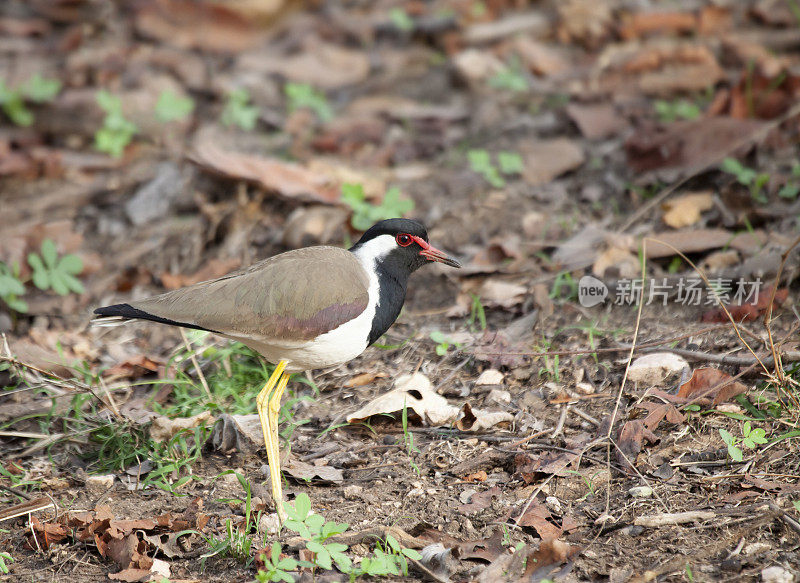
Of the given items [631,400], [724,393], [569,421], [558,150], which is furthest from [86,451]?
[558,150]

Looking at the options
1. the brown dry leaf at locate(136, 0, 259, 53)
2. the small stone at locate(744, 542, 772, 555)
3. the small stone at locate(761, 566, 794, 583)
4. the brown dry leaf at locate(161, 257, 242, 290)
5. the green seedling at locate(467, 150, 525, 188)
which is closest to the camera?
the small stone at locate(761, 566, 794, 583)

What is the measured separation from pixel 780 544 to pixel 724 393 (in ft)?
3.05

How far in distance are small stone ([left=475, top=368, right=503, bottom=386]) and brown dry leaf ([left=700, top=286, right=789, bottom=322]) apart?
4.04ft

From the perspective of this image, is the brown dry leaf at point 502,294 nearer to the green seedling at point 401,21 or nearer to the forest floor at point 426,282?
the forest floor at point 426,282

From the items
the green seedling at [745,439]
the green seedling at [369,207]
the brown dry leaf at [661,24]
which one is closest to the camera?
the green seedling at [745,439]

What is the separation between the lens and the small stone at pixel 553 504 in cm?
369

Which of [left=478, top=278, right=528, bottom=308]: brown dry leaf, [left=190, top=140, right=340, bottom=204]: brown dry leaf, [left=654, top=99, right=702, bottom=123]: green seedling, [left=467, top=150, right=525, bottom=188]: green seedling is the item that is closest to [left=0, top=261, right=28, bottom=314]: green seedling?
[left=190, top=140, right=340, bottom=204]: brown dry leaf

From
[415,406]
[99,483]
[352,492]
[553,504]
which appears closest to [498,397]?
[415,406]

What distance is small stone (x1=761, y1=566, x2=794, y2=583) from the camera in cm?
306

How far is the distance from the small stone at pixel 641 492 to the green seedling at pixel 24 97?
6319mm

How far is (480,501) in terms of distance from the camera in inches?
149

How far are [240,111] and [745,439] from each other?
5.41 meters

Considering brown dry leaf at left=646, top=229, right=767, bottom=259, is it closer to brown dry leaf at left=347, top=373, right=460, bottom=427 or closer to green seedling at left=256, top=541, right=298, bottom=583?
brown dry leaf at left=347, top=373, right=460, bottom=427

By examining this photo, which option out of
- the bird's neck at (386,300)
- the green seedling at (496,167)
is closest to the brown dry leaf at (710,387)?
the bird's neck at (386,300)
